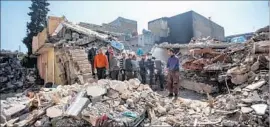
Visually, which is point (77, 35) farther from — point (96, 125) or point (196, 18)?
point (196, 18)

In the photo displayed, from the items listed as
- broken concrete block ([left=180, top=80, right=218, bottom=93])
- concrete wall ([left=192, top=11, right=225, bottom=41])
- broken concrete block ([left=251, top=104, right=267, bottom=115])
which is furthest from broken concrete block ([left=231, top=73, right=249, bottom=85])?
concrete wall ([left=192, top=11, right=225, bottom=41])

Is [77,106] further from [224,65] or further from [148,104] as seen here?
[224,65]

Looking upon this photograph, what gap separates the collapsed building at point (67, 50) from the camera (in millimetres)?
11305

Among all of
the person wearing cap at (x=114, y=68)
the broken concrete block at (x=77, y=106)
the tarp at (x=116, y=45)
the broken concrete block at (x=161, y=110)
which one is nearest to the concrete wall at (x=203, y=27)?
the tarp at (x=116, y=45)

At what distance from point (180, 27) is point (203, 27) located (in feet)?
9.55

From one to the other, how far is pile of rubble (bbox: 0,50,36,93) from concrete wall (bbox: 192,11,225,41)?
17.5 m

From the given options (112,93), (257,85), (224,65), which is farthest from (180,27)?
(112,93)

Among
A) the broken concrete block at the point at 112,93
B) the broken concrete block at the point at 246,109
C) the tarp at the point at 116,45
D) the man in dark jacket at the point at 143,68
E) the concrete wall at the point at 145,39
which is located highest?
the concrete wall at the point at 145,39

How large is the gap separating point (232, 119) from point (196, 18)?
22.8m

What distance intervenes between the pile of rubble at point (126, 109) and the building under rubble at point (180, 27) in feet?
65.9

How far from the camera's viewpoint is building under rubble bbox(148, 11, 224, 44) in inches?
1064

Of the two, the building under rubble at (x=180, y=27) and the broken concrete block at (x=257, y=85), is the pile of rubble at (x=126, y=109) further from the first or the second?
the building under rubble at (x=180, y=27)

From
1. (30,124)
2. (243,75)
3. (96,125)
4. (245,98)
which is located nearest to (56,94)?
(30,124)

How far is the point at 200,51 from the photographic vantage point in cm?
1212
